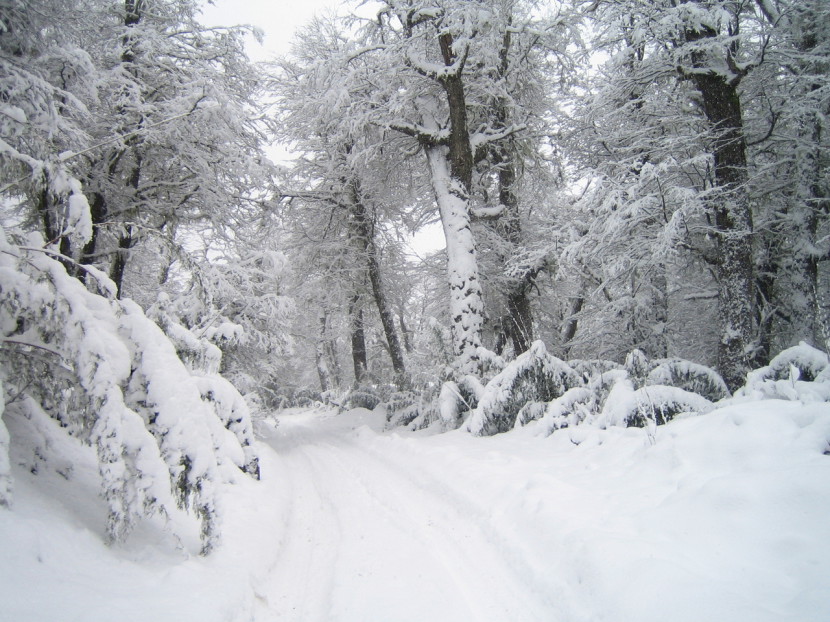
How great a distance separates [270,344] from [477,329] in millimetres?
5369

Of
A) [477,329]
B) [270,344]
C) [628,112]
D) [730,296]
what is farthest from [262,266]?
[730,296]

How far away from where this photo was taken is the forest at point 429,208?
3.00 metres

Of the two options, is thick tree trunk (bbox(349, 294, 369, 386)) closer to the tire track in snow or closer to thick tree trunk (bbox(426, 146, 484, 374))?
thick tree trunk (bbox(426, 146, 484, 374))

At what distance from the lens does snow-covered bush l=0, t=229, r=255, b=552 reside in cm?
263


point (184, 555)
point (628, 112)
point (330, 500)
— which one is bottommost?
point (330, 500)

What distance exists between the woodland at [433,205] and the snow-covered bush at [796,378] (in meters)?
0.03

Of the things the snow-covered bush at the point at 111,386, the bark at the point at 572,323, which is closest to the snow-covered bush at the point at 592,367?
the bark at the point at 572,323

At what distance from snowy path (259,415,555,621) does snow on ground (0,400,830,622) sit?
0.02 m

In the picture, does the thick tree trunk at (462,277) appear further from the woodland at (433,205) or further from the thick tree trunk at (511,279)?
the thick tree trunk at (511,279)

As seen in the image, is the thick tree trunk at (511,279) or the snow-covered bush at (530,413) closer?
the snow-covered bush at (530,413)

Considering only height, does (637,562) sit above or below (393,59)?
below

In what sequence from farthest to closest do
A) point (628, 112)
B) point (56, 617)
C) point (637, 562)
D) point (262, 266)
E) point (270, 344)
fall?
point (270, 344) < point (262, 266) < point (628, 112) < point (637, 562) < point (56, 617)

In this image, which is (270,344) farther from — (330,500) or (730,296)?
(730,296)

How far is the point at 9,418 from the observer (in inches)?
121
